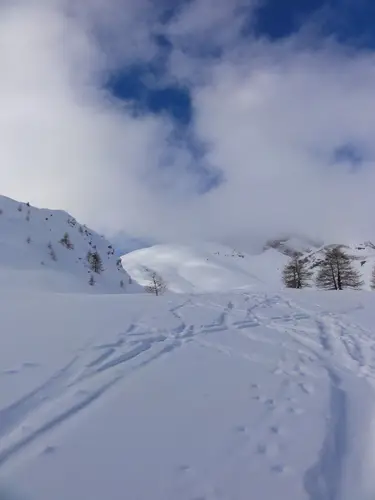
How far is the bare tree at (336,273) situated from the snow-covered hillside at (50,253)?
17994mm

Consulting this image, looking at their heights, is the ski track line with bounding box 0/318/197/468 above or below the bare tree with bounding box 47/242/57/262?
below

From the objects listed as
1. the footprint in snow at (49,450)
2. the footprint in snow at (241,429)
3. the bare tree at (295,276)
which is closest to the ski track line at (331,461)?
the footprint in snow at (241,429)

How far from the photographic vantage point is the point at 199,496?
11.7ft

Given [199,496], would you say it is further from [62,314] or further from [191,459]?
[62,314]

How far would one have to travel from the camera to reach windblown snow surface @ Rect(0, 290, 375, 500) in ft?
12.3

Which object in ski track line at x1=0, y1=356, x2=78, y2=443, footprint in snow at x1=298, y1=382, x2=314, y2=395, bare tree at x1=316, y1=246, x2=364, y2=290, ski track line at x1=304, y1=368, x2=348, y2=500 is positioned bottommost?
ski track line at x1=304, y1=368, x2=348, y2=500

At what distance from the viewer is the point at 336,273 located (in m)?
35.7

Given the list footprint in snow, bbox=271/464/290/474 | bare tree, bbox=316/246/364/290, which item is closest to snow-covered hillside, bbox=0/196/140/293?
footprint in snow, bbox=271/464/290/474

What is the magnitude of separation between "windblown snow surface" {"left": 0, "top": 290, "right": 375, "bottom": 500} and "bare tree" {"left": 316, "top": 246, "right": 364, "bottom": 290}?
26.3 m

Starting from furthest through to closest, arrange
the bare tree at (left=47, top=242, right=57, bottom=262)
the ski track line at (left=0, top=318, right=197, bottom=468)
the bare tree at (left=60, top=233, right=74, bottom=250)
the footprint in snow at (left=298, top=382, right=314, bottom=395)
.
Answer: the bare tree at (left=60, top=233, right=74, bottom=250)
the bare tree at (left=47, top=242, right=57, bottom=262)
the footprint in snow at (left=298, top=382, right=314, bottom=395)
the ski track line at (left=0, top=318, right=197, bottom=468)

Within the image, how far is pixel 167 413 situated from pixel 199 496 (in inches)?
62.5

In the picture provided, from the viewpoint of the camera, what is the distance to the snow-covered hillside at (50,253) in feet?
62.5

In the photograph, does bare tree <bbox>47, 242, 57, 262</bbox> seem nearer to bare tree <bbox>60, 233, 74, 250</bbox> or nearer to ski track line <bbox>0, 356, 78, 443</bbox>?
bare tree <bbox>60, 233, 74, 250</bbox>

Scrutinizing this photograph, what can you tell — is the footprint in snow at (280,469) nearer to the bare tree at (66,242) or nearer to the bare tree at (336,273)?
the bare tree at (66,242)
